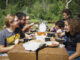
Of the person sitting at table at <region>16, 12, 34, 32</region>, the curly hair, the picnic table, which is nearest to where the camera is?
the picnic table

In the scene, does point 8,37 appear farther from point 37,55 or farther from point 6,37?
point 37,55

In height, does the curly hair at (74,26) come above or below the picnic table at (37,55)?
above

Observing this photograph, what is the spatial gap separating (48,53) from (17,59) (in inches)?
10.0

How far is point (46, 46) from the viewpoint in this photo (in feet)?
5.05

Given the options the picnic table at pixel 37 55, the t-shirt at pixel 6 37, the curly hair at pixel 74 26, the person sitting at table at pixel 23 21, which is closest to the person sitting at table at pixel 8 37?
the t-shirt at pixel 6 37

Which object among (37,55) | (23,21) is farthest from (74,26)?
(23,21)

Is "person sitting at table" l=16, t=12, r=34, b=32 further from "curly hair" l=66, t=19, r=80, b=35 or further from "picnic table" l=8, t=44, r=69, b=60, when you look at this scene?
"picnic table" l=8, t=44, r=69, b=60

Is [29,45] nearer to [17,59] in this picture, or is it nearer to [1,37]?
[17,59]

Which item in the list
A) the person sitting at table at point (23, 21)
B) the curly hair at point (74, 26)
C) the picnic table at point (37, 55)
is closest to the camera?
the picnic table at point (37, 55)

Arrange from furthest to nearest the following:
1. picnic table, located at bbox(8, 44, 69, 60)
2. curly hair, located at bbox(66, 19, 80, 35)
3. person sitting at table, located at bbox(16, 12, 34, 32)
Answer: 1. person sitting at table, located at bbox(16, 12, 34, 32)
2. curly hair, located at bbox(66, 19, 80, 35)
3. picnic table, located at bbox(8, 44, 69, 60)

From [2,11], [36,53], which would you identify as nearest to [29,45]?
[36,53]

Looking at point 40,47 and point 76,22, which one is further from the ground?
point 76,22

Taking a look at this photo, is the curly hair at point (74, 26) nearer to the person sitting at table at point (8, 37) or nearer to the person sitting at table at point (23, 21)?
the person sitting at table at point (8, 37)

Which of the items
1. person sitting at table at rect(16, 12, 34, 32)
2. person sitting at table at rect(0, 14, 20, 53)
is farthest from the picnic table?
person sitting at table at rect(16, 12, 34, 32)
